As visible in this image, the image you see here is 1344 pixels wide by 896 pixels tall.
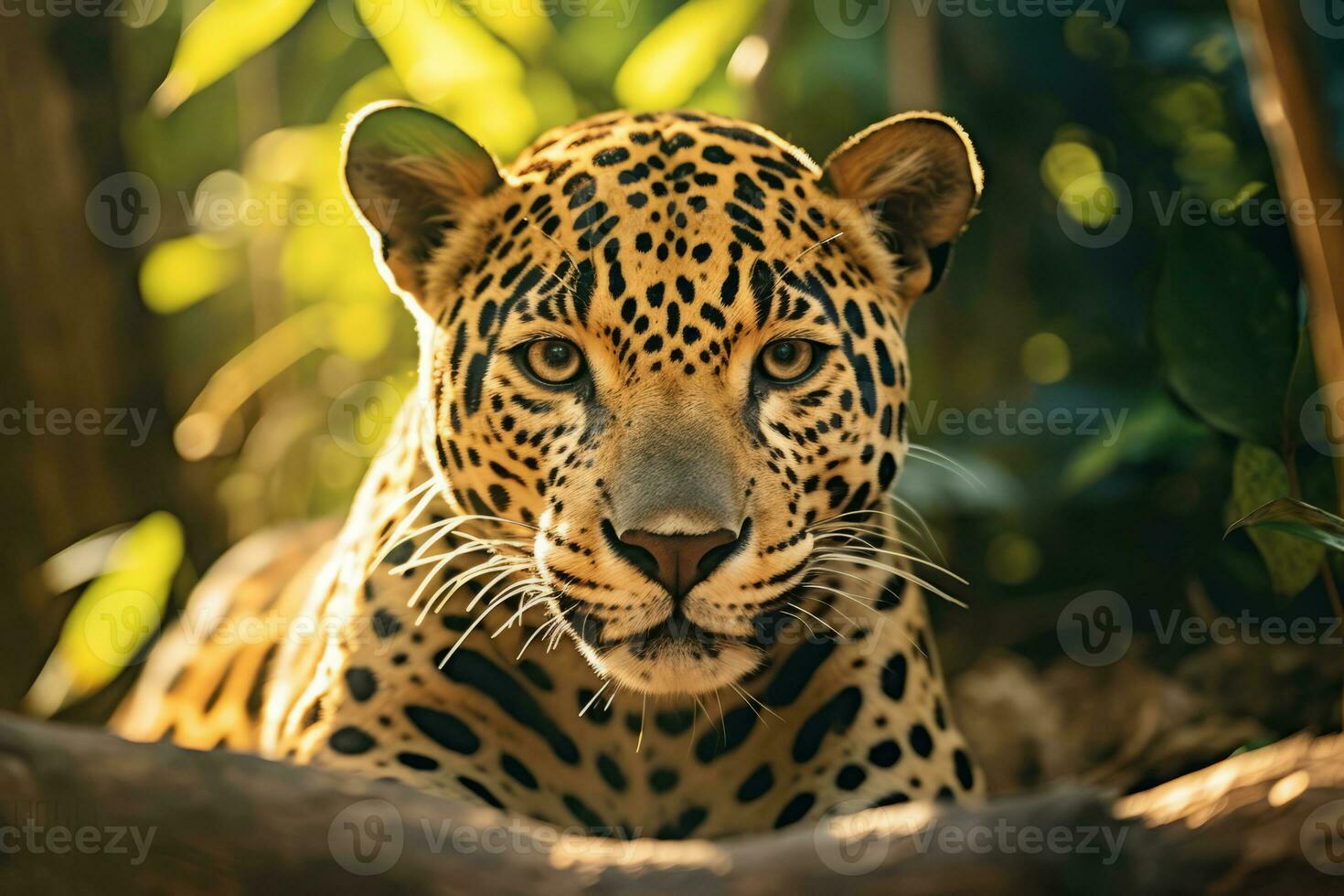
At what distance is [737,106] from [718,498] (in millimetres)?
2793

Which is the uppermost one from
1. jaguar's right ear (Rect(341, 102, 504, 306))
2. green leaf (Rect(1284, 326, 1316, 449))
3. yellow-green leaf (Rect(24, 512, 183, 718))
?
jaguar's right ear (Rect(341, 102, 504, 306))

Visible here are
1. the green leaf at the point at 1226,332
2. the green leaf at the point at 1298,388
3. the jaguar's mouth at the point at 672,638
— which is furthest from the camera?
the green leaf at the point at 1226,332

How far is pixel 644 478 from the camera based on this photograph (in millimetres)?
2646

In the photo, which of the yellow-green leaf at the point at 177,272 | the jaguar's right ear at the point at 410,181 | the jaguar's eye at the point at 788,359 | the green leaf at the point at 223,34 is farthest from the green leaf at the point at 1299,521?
the yellow-green leaf at the point at 177,272

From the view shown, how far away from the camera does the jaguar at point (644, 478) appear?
109 inches

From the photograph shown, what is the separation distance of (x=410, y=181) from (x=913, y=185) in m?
1.21

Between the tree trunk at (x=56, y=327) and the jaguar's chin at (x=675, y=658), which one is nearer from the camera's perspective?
the jaguar's chin at (x=675, y=658)

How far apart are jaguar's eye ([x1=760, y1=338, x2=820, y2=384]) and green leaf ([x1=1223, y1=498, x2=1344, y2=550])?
0.93 meters

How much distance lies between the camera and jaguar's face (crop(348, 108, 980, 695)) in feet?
8.84

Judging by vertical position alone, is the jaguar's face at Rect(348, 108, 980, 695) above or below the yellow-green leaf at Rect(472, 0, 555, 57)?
below

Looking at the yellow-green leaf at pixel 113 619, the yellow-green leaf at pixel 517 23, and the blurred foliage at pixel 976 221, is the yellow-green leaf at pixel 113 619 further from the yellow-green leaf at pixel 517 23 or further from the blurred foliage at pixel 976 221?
the yellow-green leaf at pixel 517 23

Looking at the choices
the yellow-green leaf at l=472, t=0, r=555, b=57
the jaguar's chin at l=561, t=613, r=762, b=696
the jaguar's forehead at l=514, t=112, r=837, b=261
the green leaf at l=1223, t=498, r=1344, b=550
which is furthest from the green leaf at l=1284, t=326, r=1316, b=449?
the yellow-green leaf at l=472, t=0, r=555, b=57

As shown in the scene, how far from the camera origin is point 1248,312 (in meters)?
3.62

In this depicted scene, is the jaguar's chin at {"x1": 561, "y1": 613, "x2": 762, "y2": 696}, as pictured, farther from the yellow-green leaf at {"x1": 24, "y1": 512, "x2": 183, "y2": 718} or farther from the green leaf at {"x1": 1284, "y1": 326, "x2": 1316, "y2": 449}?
the yellow-green leaf at {"x1": 24, "y1": 512, "x2": 183, "y2": 718}
